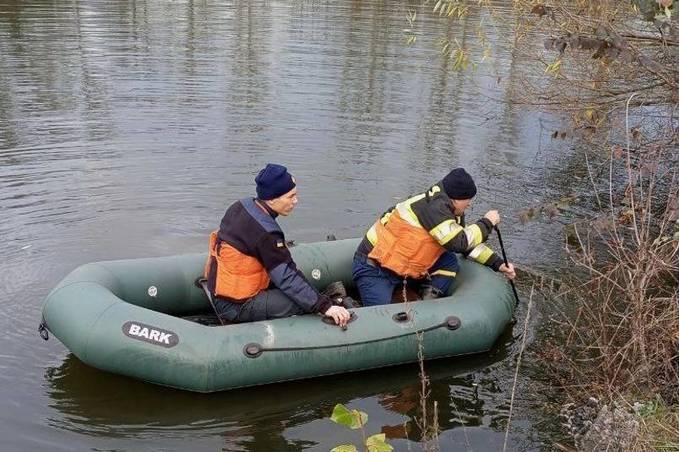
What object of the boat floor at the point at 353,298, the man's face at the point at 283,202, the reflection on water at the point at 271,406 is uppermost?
the man's face at the point at 283,202

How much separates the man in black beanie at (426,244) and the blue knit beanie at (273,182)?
3.24ft

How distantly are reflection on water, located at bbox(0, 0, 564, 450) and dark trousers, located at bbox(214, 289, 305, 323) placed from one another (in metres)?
0.48

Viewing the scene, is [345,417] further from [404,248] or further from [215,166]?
[215,166]

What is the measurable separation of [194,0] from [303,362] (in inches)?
775

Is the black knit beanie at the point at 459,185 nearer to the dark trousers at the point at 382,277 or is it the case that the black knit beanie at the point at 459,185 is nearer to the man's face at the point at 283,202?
the dark trousers at the point at 382,277

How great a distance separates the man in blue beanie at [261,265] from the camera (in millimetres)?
4652

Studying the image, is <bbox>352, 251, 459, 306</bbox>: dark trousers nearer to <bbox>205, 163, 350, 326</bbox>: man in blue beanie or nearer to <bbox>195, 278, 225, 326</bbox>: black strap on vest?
<bbox>205, 163, 350, 326</bbox>: man in blue beanie

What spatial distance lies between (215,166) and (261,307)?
14.0 ft

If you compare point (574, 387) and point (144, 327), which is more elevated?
point (144, 327)

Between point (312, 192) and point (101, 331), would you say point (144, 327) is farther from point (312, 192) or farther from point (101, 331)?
point (312, 192)

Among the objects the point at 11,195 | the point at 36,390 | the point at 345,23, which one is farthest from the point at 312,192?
the point at 345,23

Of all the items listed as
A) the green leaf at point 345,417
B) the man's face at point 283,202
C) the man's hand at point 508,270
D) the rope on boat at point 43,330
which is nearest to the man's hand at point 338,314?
the man's face at point 283,202

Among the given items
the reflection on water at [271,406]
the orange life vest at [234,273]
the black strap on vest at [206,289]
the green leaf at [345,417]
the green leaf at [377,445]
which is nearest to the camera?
the green leaf at [345,417]

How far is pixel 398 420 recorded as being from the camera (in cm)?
459
